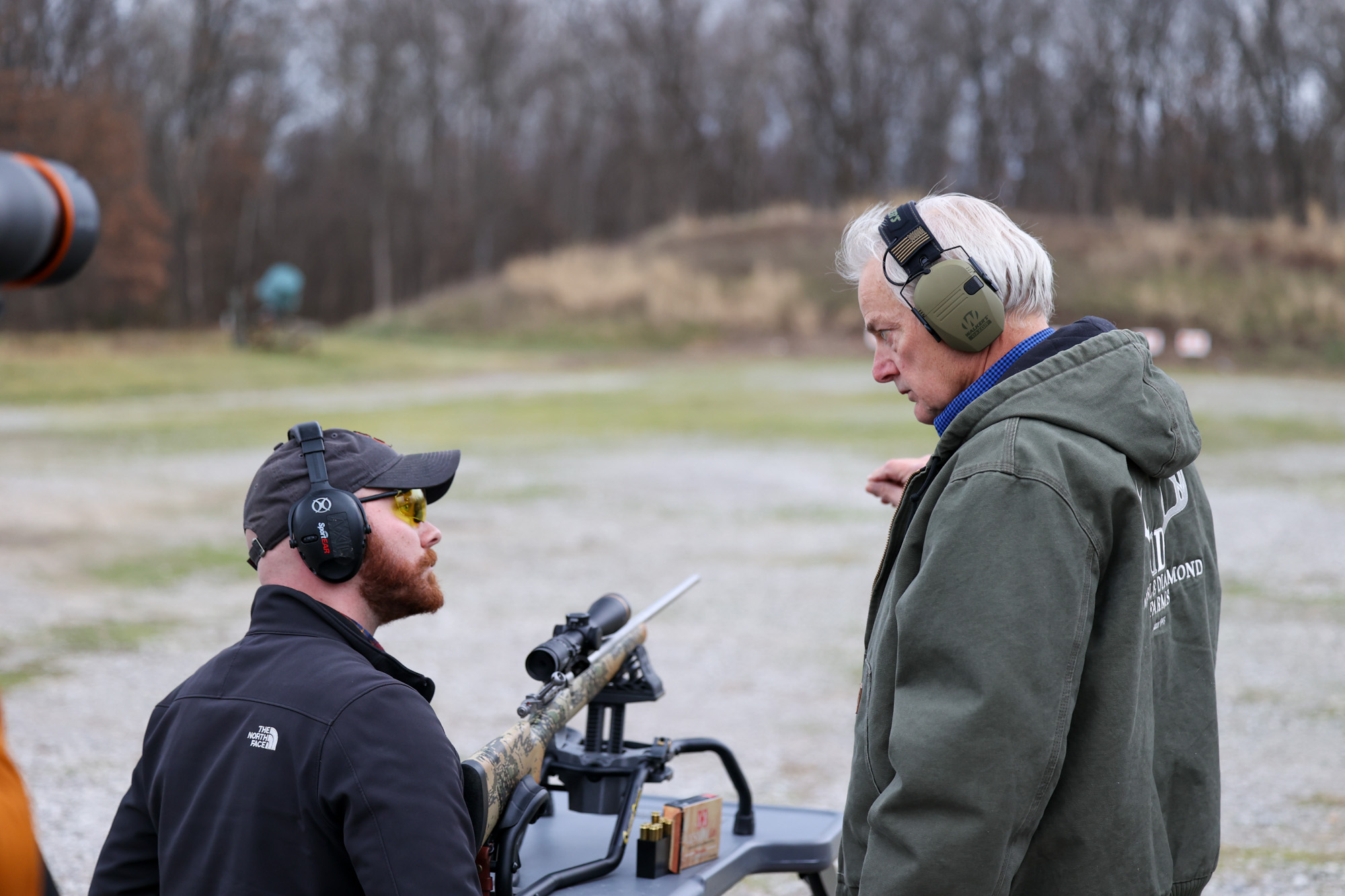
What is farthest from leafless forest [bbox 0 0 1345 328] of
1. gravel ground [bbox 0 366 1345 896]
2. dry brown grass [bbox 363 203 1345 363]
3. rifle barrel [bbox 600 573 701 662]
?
rifle barrel [bbox 600 573 701 662]

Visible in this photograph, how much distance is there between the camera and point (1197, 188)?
5422 centimetres

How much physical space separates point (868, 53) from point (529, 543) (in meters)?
50.1

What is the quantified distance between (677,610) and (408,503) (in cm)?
648

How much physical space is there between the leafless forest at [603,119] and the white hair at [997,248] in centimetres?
3949

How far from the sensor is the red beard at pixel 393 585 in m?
2.25

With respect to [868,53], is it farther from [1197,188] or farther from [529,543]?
[529,543]

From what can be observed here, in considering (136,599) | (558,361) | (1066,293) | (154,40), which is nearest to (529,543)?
(136,599)

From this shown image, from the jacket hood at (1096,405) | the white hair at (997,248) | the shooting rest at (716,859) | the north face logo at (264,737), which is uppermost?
the white hair at (997,248)

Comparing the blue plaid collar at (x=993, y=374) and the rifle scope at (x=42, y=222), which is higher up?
the rifle scope at (x=42, y=222)

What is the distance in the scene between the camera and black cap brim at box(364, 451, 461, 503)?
229 cm

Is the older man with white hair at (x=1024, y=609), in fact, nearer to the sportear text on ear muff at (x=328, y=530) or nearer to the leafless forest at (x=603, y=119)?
the sportear text on ear muff at (x=328, y=530)

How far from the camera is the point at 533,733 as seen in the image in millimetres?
2430

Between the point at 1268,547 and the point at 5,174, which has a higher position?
the point at 5,174

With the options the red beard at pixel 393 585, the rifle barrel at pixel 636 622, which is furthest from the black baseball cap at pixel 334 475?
the rifle barrel at pixel 636 622
